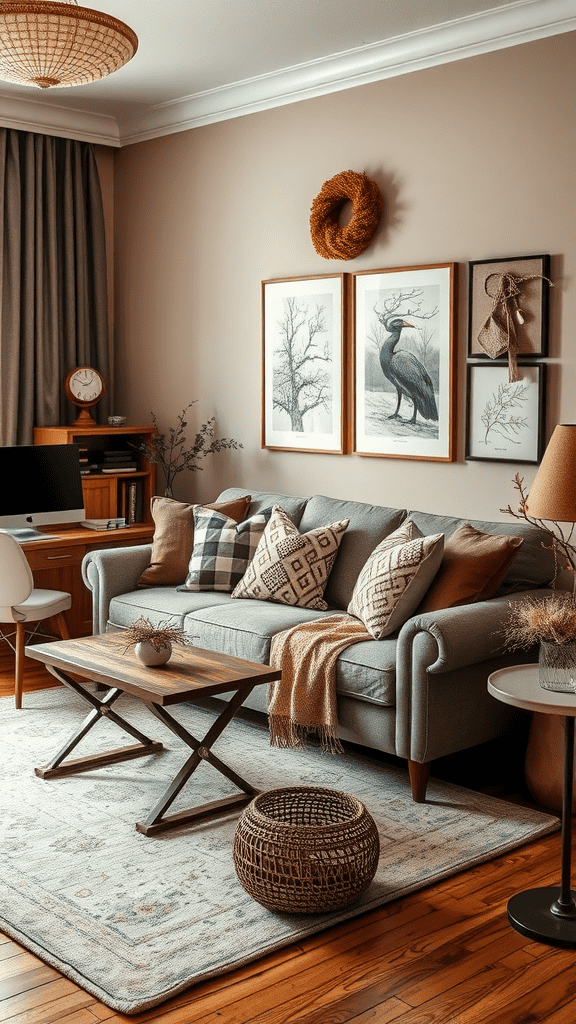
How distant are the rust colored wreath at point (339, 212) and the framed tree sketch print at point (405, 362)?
0.49 ft

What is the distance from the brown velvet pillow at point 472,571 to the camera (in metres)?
3.76

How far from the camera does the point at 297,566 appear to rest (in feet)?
14.4

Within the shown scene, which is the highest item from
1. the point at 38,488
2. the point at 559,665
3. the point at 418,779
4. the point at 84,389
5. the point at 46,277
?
the point at 46,277

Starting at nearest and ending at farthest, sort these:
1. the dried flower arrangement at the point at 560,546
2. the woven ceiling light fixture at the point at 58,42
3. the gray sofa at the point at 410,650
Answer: the woven ceiling light fixture at the point at 58,42 < the gray sofa at the point at 410,650 < the dried flower arrangement at the point at 560,546

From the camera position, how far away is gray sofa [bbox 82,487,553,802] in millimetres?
3441

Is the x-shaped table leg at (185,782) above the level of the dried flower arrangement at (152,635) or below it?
below

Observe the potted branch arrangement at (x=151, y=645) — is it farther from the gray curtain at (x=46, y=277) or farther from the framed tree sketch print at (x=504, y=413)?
the gray curtain at (x=46, y=277)

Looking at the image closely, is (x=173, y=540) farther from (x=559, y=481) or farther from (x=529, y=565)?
(x=559, y=481)

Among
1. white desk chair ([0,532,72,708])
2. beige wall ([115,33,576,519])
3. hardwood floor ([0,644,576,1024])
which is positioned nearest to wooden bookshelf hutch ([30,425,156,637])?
beige wall ([115,33,576,519])

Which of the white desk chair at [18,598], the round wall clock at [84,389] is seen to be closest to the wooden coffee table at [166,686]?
the white desk chair at [18,598]

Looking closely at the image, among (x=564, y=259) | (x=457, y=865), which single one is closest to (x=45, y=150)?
(x=564, y=259)

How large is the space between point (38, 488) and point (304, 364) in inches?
59.1

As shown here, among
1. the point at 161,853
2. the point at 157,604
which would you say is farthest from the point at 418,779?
the point at 157,604

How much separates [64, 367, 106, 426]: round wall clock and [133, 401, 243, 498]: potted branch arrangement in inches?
13.4
